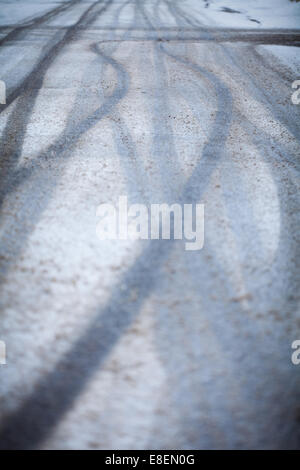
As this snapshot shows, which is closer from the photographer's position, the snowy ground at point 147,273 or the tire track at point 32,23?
the snowy ground at point 147,273

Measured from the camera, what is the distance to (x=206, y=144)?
2035 mm

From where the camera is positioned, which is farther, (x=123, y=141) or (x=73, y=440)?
(x=123, y=141)

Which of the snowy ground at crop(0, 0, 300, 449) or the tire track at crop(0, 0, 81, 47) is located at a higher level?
the tire track at crop(0, 0, 81, 47)

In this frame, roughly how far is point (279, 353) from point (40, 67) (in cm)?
375

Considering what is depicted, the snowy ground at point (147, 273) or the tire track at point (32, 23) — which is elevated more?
the tire track at point (32, 23)

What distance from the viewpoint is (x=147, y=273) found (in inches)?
48.4

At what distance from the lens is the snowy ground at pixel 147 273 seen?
885 millimetres

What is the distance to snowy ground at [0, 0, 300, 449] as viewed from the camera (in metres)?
0.89

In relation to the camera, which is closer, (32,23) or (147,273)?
(147,273)

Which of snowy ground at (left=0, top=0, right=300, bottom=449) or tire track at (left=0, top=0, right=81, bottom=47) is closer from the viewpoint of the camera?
snowy ground at (left=0, top=0, right=300, bottom=449)

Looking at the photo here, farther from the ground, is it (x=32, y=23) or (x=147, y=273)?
(x=32, y=23)
